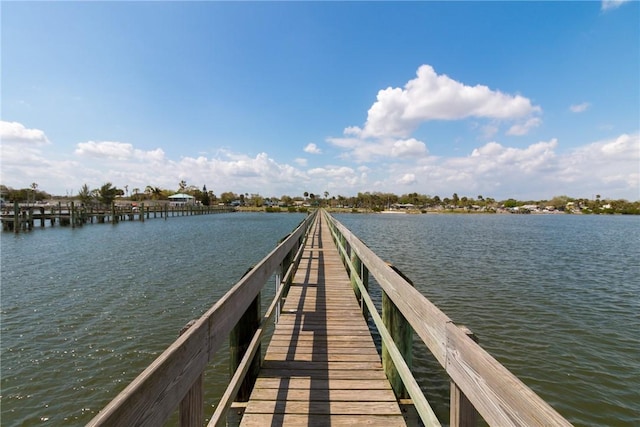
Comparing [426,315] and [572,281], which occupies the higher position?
[426,315]

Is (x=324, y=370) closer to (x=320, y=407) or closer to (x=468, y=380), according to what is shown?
(x=320, y=407)

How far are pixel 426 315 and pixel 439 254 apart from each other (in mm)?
20054

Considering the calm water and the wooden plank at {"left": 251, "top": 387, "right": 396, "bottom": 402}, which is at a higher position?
the wooden plank at {"left": 251, "top": 387, "right": 396, "bottom": 402}

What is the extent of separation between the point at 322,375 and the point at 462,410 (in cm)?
234

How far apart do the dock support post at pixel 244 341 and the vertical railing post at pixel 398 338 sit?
1.42 meters

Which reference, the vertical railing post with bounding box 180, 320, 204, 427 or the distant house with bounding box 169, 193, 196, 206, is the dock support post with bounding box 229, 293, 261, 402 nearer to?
the vertical railing post with bounding box 180, 320, 204, 427

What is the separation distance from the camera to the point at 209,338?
170 centimetres

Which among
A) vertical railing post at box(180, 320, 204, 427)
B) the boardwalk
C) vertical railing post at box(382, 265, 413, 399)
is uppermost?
vertical railing post at box(180, 320, 204, 427)

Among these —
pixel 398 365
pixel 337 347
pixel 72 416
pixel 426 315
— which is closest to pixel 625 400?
pixel 337 347

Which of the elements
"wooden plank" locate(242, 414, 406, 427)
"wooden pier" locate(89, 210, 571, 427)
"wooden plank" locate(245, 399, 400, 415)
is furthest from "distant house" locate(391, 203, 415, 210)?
"wooden plank" locate(242, 414, 406, 427)

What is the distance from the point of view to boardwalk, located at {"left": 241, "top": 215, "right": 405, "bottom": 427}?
111 inches

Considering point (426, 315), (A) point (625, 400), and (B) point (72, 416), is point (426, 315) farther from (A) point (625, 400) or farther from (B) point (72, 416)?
(A) point (625, 400)

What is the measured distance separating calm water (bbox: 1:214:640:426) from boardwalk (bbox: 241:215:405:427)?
6.42ft

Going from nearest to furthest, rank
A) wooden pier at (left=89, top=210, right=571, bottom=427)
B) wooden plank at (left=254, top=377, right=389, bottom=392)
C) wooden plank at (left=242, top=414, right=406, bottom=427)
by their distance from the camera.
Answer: wooden pier at (left=89, top=210, right=571, bottom=427), wooden plank at (left=242, top=414, right=406, bottom=427), wooden plank at (left=254, top=377, right=389, bottom=392)
